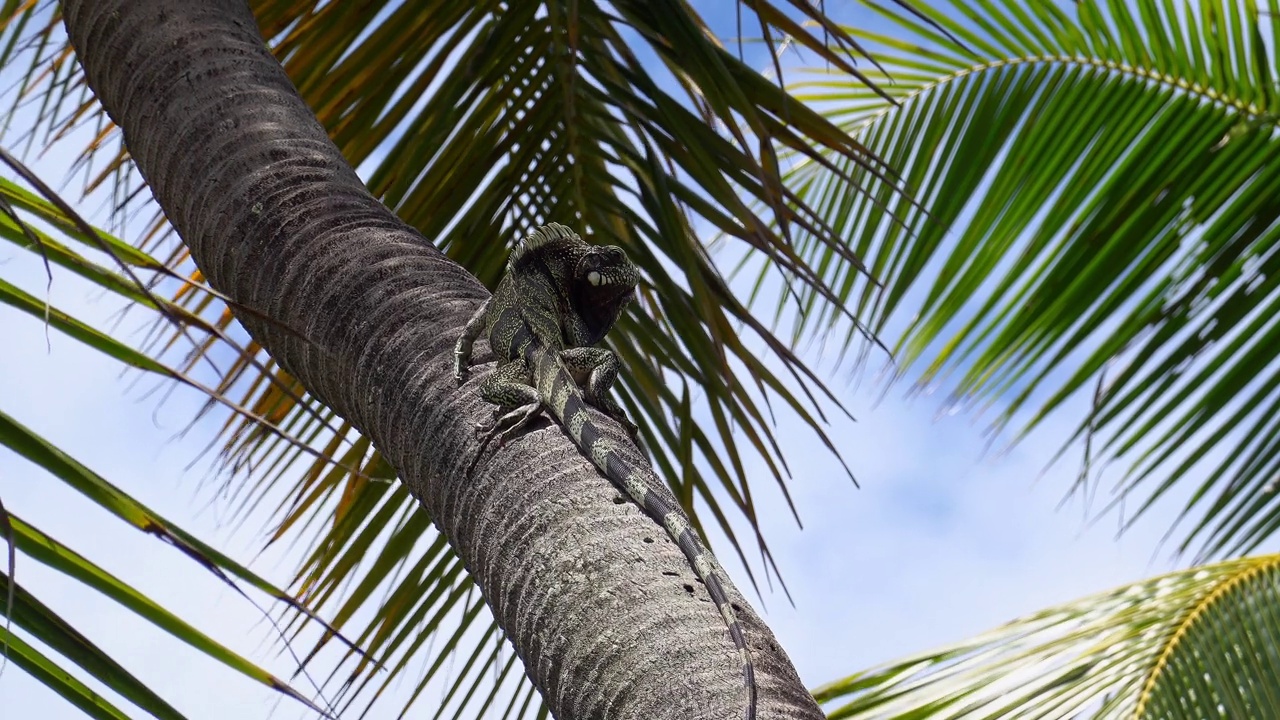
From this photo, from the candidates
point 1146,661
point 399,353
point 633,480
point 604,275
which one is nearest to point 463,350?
point 399,353

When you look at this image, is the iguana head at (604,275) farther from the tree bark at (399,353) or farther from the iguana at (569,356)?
the tree bark at (399,353)

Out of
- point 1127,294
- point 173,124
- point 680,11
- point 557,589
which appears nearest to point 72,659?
point 557,589

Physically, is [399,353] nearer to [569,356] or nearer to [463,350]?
[463,350]

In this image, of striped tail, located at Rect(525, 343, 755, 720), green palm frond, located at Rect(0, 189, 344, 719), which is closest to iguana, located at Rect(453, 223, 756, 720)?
striped tail, located at Rect(525, 343, 755, 720)

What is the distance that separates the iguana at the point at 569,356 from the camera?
2.08 meters

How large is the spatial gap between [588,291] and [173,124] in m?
1.11

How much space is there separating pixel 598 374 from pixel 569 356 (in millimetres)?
140

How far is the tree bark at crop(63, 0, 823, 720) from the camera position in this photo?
185 cm

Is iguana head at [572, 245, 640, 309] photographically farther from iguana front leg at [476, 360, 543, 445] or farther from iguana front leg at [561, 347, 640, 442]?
iguana front leg at [476, 360, 543, 445]

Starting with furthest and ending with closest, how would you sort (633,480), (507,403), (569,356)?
(569,356) → (507,403) → (633,480)

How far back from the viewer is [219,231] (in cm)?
286

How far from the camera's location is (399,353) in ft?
8.38

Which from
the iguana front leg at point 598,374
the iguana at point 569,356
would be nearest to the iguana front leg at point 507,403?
the iguana at point 569,356

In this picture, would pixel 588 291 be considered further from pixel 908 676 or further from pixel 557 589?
pixel 908 676
